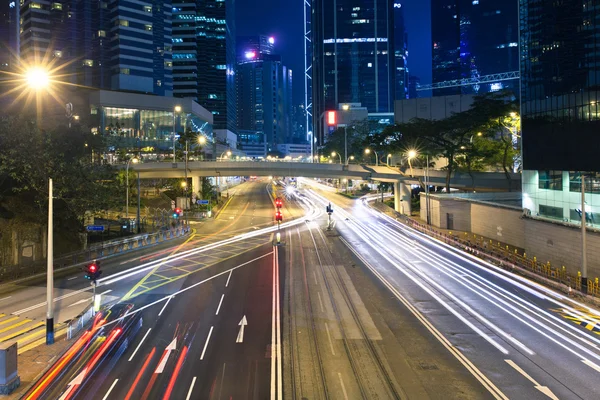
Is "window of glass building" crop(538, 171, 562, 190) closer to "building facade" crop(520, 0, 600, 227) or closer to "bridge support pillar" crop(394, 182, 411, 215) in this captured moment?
"building facade" crop(520, 0, 600, 227)

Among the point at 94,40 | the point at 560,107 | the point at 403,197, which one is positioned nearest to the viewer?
the point at 560,107

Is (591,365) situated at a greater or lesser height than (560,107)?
lesser

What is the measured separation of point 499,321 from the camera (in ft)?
68.1

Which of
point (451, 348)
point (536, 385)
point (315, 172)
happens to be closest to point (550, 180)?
point (451, 348)

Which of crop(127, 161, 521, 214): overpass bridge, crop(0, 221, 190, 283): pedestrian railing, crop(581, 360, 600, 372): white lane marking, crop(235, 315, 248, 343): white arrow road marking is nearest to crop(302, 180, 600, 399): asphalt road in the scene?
crop(581, 360, 600, 372): white lane marking

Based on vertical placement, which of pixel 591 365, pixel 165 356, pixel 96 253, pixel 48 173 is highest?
pixel 48 173

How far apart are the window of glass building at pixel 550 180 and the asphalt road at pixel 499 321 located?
9.03m

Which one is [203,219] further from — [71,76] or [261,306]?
[71,76]

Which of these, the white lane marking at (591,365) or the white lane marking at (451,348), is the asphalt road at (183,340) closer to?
the white lane marking at (451,348)

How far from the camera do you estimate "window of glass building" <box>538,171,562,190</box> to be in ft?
120

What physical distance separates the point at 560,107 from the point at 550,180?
6.13 m

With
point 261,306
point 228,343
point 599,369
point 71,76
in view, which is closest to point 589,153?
point 599,369

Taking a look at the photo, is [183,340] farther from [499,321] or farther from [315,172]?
[315,172]

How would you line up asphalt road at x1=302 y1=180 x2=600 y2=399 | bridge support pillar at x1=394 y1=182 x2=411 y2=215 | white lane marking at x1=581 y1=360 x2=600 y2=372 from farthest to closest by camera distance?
bridge support pillar at x1=394 y1=182 x2=411 y2=215
white lane marking at x1=581 y1=360 x2=600 y2=372
asphalt road at x1=302 y1=180 x2=600 y2=399
